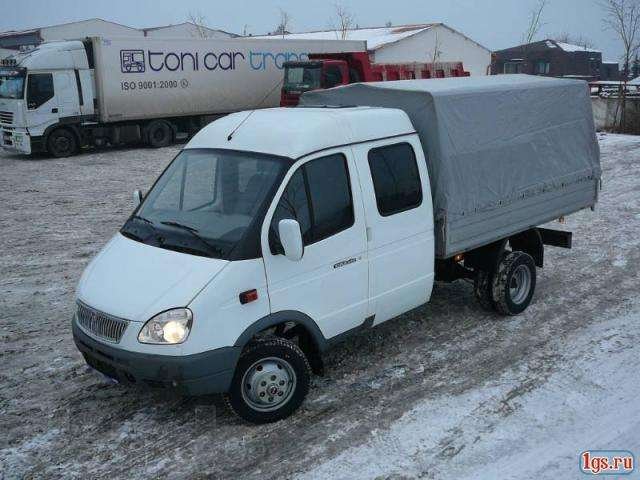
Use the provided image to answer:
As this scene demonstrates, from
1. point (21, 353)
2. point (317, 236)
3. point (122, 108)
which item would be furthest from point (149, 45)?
point (317, 236)

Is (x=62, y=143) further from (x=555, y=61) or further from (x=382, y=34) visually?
(x=555, y=61)

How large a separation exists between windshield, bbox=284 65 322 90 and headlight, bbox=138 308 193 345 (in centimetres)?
1806

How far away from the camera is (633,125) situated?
23312 mm

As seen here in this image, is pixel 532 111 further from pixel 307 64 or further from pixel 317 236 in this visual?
pixel 307 64

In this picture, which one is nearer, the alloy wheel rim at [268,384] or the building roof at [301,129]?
the alloy wheel rim at [268,384]

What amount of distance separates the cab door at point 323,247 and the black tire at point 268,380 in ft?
1.05

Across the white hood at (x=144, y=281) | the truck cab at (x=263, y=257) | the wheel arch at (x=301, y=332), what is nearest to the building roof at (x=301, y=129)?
the truck cab at (x=263, y=257)

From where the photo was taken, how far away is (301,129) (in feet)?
17.2

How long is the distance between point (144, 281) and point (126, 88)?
54.9 feet

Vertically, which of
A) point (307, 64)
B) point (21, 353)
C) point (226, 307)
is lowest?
point (21, 353)

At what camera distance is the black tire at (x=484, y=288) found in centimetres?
701

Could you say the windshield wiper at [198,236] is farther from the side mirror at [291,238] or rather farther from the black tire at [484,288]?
the black tire at [484,288]

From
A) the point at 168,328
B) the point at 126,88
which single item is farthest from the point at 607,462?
the point at 126,88

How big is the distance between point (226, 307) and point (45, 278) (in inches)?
201
